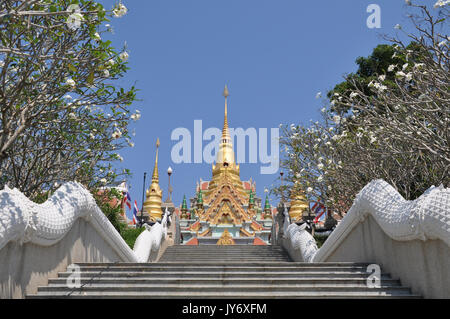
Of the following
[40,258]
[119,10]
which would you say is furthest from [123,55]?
[40,258]

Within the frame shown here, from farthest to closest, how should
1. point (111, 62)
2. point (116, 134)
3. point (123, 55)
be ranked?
point (116, 134), point (111, 62), point (123, 55)

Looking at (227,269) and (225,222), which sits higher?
(225,222)

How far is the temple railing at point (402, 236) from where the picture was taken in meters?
4.36

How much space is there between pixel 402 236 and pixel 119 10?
582cm

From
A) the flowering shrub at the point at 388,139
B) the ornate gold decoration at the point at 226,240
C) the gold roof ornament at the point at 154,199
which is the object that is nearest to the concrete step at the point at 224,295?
the flowering shrub at the point at 388,139

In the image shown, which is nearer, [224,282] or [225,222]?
[224,282]

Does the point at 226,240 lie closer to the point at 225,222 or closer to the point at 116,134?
the point at 225,222

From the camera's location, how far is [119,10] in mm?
6496

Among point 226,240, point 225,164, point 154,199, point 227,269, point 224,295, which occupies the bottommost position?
point 224,295

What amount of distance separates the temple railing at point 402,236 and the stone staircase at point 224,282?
0.33 metres

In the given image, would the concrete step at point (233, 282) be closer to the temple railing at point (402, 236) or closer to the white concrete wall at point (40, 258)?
the white concrete wall at point (40, 258)

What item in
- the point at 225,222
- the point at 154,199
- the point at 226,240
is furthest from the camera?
the point at 154,199

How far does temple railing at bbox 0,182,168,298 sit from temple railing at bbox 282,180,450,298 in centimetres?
478

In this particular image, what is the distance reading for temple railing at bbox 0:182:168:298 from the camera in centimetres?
453
